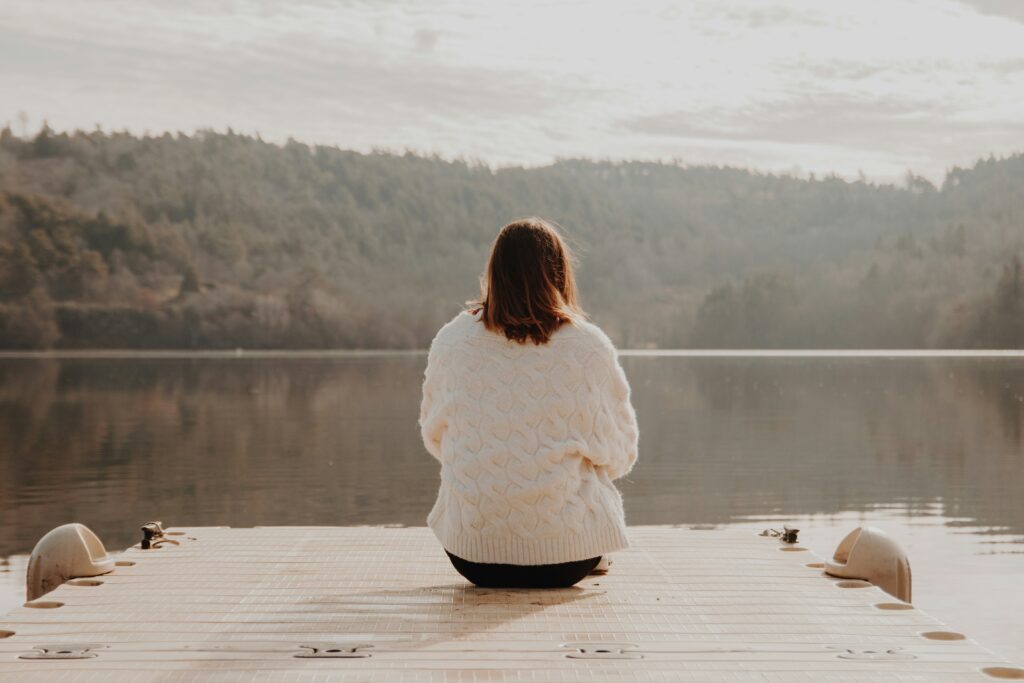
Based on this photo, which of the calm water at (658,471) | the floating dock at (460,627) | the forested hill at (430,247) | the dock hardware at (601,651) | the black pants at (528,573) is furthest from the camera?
the forested hill at (430,247)

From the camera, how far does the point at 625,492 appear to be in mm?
13586

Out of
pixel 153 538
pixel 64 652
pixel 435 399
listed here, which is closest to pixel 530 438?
pixel 435 399

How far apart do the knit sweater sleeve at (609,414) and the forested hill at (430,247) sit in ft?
275

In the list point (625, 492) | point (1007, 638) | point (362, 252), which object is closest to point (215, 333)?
point (362, 252)

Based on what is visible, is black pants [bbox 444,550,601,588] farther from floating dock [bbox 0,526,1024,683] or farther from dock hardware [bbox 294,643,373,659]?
dock hardware [bbox 294,643,373,659]

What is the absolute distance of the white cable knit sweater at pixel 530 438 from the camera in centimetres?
420

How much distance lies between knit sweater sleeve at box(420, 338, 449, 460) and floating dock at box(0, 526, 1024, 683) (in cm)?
60

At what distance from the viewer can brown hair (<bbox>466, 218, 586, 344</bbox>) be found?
4.14 metres

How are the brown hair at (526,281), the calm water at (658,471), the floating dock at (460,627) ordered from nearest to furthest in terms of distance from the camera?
the floating dock at (460,627), the brown hair at (526,281), the calm water at (658,471)

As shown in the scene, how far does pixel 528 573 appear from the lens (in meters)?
4.45

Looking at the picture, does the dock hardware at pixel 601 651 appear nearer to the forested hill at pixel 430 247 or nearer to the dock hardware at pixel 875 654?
the dock hardware at pixel 875 654

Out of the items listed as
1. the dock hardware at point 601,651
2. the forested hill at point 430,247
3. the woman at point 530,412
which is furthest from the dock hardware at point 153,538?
the forested hill at point 430,247

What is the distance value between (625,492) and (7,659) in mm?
10270

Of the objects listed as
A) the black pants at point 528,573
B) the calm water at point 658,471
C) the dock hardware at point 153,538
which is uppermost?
the black pants at point 528,573
